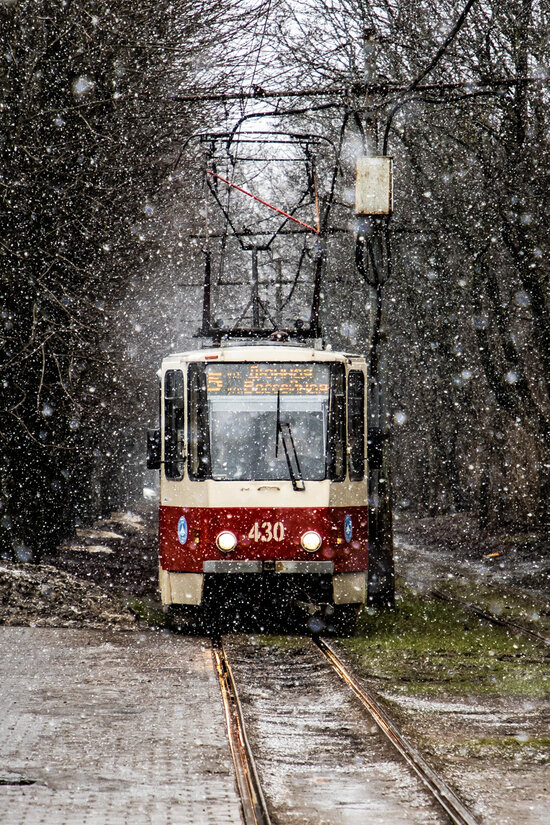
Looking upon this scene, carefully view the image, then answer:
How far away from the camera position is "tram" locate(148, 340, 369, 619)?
41.5 feet

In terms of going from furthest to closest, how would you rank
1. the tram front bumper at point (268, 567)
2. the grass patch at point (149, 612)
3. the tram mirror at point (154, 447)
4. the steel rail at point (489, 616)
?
the grass patch at point (149, 612) < the steel rail at point (489, 616) < the tram mirror at point (154, 447) < the tram front bumper at point (268, 567)

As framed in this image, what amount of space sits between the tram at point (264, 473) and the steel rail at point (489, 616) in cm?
220

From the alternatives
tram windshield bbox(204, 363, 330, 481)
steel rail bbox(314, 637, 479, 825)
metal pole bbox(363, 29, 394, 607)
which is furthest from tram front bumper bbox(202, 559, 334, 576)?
metal pole bbox(363, 29, 394, 607)

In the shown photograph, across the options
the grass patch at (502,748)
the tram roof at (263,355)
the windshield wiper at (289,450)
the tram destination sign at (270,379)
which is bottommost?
the grass patch at (502,748)

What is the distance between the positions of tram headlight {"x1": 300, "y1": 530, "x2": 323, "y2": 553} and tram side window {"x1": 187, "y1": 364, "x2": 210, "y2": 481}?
129cm

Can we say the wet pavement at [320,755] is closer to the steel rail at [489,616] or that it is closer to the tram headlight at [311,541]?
the tram headlight at [311,541]

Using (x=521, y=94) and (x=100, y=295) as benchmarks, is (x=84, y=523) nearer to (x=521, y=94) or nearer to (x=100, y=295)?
(x=100, y=295)

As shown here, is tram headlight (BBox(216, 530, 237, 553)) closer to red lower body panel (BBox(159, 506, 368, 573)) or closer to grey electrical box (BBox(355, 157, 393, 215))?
red lower body panel (BBox(159, 506, 368, 573))

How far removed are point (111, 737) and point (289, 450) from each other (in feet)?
18.3

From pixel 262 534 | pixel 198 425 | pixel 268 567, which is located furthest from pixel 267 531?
pixel 198 425

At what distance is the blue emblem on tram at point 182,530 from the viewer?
12852 mm

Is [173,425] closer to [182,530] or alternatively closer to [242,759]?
[182,530]

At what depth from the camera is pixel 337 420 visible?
514 inches

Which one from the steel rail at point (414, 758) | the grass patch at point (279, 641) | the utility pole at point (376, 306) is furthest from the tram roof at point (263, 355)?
the steel rail at point (414, 758)
